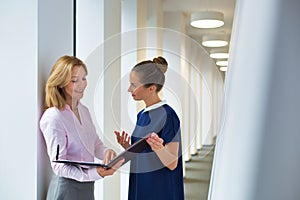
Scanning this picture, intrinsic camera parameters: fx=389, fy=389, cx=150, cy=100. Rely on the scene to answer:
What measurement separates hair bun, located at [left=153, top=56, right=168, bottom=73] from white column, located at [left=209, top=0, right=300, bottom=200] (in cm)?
41

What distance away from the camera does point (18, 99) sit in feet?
4.10

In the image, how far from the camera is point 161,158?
0.78 m

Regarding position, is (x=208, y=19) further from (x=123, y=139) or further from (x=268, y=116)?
(x=268, y=116)

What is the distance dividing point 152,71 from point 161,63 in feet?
0.14

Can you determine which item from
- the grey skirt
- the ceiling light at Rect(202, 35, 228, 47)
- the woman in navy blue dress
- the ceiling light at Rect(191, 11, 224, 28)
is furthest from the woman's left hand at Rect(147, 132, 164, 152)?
the ceiling light at Rect(202, 35, 228, 47)

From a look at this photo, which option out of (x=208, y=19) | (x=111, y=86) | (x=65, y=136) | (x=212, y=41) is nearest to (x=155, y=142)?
(x=111, y=86)

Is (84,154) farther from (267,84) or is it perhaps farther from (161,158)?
(267,84)

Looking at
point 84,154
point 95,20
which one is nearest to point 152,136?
point 84,154

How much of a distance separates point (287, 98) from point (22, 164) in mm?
1151

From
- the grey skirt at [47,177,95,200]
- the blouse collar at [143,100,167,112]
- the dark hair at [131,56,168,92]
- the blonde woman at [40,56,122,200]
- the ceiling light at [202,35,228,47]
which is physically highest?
the ceiling light at [202,35,228,47]

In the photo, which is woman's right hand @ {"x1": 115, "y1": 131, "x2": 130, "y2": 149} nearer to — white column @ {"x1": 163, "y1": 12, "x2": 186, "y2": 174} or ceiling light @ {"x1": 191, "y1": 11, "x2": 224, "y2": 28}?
white column @ {"x1": 163, "y1": 12, "x2": 186, "y2": 174}

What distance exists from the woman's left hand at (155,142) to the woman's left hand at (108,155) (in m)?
0.12

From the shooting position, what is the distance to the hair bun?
2.11 ft

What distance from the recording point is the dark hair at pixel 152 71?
26.1 inches
